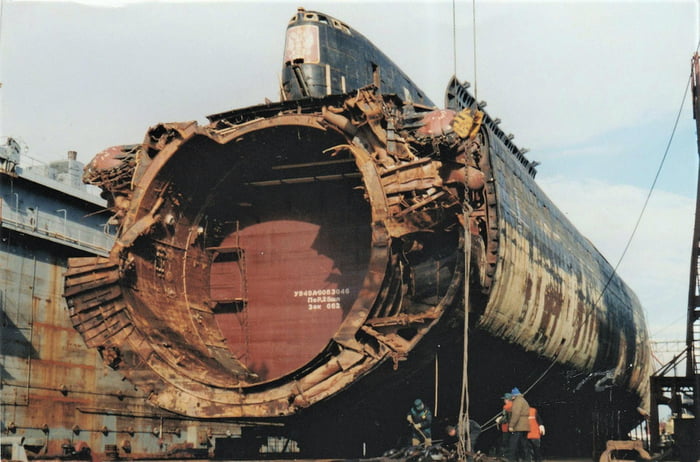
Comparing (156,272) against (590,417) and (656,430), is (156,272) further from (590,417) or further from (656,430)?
(590,417)

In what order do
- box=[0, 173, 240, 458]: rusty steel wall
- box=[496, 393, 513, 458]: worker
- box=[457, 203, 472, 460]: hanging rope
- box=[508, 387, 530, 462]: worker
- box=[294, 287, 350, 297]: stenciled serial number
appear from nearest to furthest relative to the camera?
1. box=[457, 203, 472, 460]: hanging rope
2. box=[508, 387, 530, 462]: worker
3. box=[496, 393, 513, 458]: worker
4. box=[294, 287, 350, 297]: stenciled serial number
5. box=[0, 173, 240, 458]: rusty steel wall

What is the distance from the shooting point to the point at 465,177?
460 inches

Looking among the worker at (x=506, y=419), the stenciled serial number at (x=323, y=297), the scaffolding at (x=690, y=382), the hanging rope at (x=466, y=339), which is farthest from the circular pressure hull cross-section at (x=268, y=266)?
the scaffolding at (x=690, y=382)

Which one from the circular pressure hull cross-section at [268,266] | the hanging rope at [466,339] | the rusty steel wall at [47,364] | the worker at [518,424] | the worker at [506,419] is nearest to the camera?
the hanging rope at [466,339]

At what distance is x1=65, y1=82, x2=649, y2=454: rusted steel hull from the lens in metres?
11.4

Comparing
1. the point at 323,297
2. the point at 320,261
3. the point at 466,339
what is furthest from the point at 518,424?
the point at 320,261

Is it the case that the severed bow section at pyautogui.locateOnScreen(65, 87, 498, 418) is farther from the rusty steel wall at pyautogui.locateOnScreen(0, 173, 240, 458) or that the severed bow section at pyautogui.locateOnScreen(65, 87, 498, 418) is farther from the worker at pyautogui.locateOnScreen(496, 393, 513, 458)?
the rusty steel wall at pyautogui.locateOnScreen(0, 173, 240, 458)

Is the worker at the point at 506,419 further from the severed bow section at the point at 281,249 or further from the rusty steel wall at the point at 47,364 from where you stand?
the rusty steel wall at the point at 47,364

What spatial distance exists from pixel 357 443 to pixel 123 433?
12179 mm

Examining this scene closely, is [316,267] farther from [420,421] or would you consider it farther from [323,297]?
[420,421]

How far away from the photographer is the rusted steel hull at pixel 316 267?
11359mm

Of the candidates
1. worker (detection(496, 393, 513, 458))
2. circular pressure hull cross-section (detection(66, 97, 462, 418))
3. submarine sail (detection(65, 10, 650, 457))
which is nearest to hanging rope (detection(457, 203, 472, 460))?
submarine sail (detection(65, 10, 650, 457))

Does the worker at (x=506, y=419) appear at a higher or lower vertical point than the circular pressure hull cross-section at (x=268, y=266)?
lower

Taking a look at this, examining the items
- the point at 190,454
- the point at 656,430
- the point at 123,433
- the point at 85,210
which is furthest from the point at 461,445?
the point at 85,210
